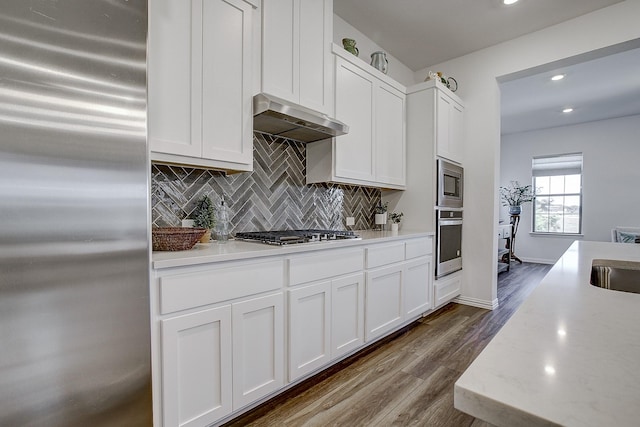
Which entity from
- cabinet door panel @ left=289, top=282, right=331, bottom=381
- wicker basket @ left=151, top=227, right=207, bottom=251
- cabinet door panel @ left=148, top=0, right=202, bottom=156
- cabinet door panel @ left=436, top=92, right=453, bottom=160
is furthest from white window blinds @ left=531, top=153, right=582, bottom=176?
wicker basket @ left=151, top=227, right=207, bottom=251

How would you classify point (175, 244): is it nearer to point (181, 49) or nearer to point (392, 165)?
point (181, 49)

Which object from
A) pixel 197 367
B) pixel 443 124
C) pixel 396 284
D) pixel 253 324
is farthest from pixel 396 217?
pixel 197 367

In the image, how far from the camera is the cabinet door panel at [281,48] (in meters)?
1.93

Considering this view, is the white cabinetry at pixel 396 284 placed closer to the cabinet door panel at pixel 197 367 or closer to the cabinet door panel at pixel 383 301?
the cabinet door panel at pixel 383 301

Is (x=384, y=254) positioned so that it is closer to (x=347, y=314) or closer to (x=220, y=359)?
(x=347, y=314)

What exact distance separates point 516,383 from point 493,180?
345 cm

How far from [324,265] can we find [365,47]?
247cm

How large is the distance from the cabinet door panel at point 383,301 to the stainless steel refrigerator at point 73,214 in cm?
159

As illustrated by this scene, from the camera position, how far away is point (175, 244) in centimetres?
150

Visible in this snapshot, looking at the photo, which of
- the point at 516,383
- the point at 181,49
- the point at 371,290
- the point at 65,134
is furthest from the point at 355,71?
the point at 516,383

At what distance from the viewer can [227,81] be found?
1.74 m

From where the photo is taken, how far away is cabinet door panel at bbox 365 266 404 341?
231 centimetres

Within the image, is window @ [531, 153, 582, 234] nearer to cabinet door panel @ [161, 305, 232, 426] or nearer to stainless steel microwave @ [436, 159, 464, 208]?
stainless steel microwave @ [436, 159, 464, 208]

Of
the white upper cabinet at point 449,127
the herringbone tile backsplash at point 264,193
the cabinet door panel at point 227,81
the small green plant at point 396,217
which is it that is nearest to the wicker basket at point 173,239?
the herringbone tile backsplash at point 264,193
